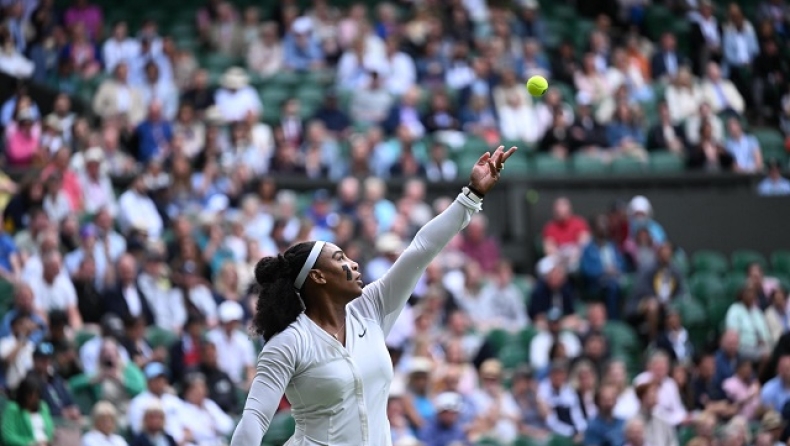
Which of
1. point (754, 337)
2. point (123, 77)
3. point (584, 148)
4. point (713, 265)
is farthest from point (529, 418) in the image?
point (123, 77)

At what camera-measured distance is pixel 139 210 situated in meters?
13.9

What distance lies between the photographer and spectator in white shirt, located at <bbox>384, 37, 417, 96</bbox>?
58.2 ft

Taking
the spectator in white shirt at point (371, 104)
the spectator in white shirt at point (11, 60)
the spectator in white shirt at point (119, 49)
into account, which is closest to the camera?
Answer: the spectator in white shirt at point (11, 60)

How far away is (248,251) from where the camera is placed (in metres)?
13.6

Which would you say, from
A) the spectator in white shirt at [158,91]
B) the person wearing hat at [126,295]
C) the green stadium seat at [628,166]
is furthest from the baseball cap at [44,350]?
the green stadium seat at [628,166]

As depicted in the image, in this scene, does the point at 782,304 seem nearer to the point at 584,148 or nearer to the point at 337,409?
the point at 584,148

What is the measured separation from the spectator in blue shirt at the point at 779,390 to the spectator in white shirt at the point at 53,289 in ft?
18.3

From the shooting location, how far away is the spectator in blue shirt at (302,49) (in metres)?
18.1

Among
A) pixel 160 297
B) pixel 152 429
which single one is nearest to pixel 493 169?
pixel 152 429

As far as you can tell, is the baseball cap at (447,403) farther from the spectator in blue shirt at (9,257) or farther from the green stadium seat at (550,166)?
the green stadium seat at (550,166)

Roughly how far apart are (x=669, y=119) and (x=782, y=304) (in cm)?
380

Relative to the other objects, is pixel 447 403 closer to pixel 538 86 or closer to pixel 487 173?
pixel 538 86

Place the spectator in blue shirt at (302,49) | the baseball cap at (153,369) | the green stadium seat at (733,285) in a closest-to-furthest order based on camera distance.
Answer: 1. the baseball cap at (153,369)
2. the green stadium seat at (733,285)
3. the spectator in blue shirt at (302,49)

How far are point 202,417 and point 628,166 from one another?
287 inches
